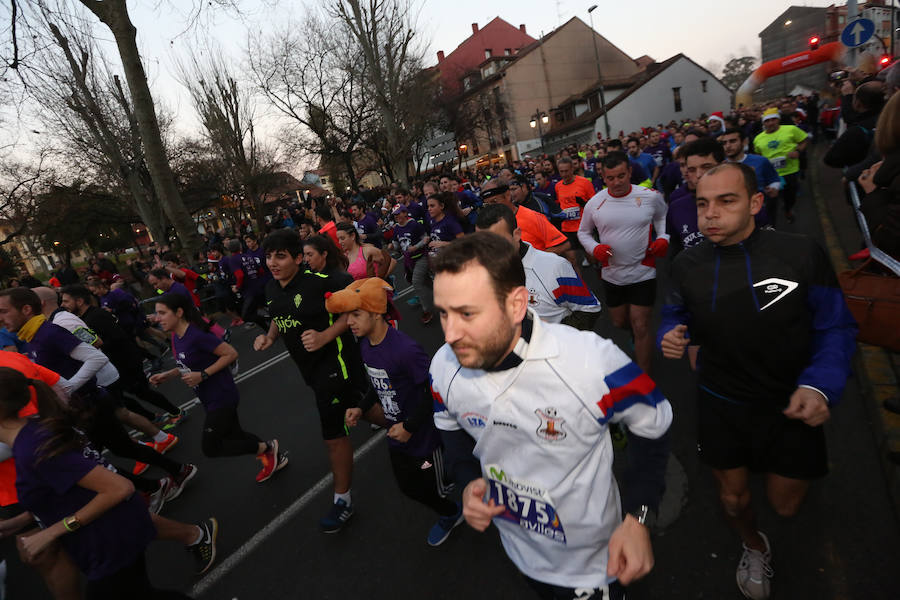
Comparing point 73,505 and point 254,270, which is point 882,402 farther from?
point 254,270

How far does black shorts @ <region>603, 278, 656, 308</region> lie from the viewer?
14.1ft

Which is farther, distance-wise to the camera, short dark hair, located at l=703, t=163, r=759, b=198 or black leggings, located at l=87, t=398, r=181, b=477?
black leggings, located at l=87, t=398, r=181, b=477

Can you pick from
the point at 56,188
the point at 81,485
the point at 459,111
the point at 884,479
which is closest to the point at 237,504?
the point at 81,485

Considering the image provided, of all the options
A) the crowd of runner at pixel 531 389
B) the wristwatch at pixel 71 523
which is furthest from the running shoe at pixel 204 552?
the wristwatch at pixel 71 523

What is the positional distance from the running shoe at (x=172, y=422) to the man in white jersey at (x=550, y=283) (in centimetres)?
586

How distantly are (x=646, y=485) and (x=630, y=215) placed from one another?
3.27m

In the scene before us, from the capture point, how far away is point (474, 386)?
5.30 feet

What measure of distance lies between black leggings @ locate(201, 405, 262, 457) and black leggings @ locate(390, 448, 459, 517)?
1.88 metres

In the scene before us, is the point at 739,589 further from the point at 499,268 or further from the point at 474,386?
the point at 499,268

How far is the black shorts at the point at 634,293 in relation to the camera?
169 inches

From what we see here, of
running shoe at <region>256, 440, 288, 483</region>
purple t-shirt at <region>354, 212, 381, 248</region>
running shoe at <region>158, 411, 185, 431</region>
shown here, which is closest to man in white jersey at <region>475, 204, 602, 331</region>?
running shoe at <region>256, 440, 288, 483</region>

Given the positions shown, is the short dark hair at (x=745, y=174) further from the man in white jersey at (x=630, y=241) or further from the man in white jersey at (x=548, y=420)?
the man in white jersey at (x=630, y=241)

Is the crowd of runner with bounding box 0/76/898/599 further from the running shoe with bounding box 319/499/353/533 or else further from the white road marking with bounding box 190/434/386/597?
the white road marking with bounding box 190/434/386/597

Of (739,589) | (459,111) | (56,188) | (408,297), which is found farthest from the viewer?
(459,111)
